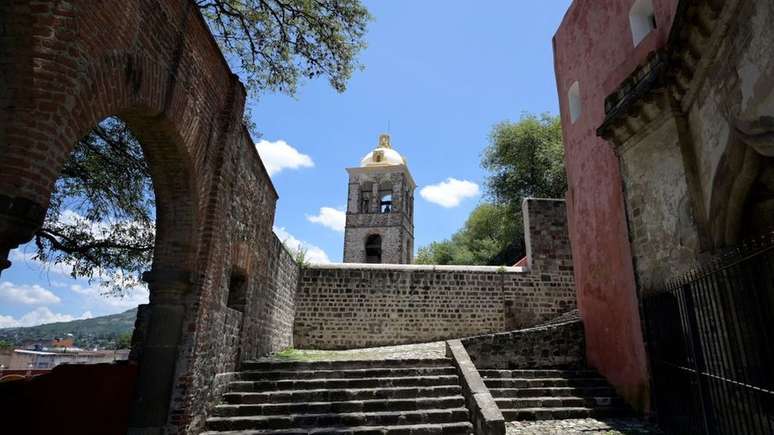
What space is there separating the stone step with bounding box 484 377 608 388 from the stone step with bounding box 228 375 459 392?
3.53 ft

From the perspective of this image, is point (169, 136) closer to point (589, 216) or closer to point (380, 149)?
point (589, 216)

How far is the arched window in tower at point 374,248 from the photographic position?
2897 cm

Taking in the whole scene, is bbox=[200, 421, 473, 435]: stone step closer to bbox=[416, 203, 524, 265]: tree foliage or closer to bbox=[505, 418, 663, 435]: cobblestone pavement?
bbox=[505, 418, 663, 435]: cobblestone pavement

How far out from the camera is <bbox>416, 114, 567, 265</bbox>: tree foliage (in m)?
24.3

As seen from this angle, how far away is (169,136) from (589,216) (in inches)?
315

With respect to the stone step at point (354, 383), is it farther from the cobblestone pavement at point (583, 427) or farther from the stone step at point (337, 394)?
the cobblestone pavement at point (583, 427)

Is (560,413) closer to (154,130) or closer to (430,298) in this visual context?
(430,298)

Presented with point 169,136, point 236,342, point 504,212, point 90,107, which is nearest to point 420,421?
point 236,342

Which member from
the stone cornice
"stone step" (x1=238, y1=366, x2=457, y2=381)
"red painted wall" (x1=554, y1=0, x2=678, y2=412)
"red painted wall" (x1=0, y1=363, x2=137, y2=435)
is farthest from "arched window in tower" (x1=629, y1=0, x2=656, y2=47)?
"red painted wall" (x1=0, y1=363, x2=137, y2=435)

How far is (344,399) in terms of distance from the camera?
6.76 metres

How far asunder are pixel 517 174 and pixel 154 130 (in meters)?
24.2

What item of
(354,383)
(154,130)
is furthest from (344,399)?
(154,130)

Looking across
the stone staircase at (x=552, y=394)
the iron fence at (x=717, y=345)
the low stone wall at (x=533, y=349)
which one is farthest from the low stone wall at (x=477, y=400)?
the iron fence at (x=717, y=345)

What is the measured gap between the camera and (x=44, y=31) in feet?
9.32
